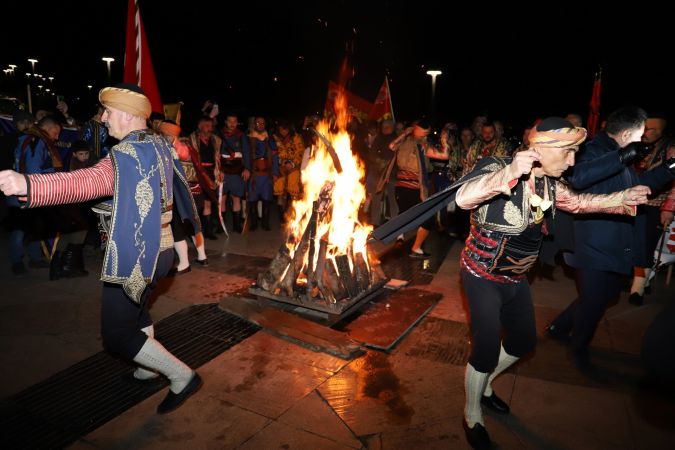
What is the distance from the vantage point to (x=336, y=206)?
18.1 feet

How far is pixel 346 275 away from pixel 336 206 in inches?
32.8

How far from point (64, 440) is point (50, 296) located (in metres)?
3.03

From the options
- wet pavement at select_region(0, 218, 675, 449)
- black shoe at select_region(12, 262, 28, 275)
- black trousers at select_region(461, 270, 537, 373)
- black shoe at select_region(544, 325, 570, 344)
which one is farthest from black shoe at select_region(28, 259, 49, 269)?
black shoe at select_region(544, 325, 570, 344)

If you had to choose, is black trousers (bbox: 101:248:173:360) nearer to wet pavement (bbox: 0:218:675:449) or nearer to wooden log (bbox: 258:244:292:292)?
wet pavement (bbox: 0:218:675:449)

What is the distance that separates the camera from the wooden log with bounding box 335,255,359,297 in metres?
5.30

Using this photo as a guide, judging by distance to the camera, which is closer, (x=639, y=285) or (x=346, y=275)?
(x=346, y=275)

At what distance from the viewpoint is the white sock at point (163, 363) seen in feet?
10.8

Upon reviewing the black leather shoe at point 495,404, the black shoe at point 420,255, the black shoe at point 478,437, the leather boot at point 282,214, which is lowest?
the leather boot at point 282,214

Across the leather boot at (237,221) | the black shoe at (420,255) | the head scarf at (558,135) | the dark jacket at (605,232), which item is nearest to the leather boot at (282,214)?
the leather boot at (237,221)

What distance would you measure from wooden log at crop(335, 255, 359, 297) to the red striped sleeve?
281 centimetres

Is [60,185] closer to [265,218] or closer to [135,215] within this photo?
[135,215]

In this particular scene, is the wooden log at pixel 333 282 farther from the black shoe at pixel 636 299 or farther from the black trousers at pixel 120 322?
the black shoe at pixel 636 299

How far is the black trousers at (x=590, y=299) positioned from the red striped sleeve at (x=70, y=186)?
395cm

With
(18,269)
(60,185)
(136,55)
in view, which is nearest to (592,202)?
(60,185)
